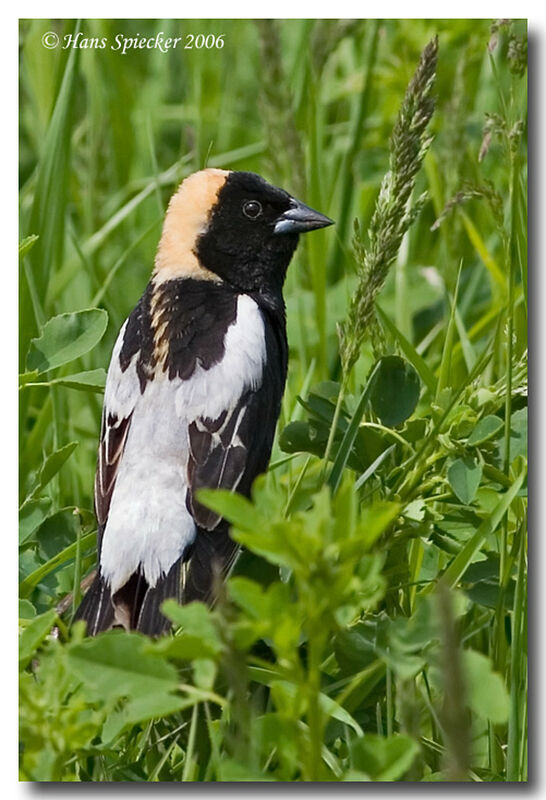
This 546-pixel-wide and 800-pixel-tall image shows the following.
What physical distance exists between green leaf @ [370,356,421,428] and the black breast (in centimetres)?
27

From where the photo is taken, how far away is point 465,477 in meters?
1.47

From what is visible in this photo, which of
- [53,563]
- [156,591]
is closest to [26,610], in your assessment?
[53,563]

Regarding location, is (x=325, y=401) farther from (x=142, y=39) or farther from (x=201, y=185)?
(x=142, y=39)

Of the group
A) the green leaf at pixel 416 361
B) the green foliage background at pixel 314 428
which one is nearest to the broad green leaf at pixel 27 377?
the green foliage background at pixel 314 428

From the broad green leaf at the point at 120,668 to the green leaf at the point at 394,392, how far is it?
23.3 inches

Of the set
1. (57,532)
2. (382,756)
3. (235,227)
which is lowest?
(382,756)

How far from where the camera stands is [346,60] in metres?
2.25

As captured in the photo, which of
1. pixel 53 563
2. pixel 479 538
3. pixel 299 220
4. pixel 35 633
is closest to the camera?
pixel 35 633

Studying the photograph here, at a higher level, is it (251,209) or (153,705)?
(251,209)

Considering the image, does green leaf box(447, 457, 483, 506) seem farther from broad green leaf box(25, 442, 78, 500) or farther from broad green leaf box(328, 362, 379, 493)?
broad green leaf box(25, 442, 78, 500)

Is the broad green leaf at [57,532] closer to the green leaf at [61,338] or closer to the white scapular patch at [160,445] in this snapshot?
the white scapular patch at [160,445]

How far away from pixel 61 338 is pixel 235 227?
1.41ft

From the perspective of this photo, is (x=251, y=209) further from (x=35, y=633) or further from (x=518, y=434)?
(x=35, y=633)

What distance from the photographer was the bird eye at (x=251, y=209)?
6.32 ft
